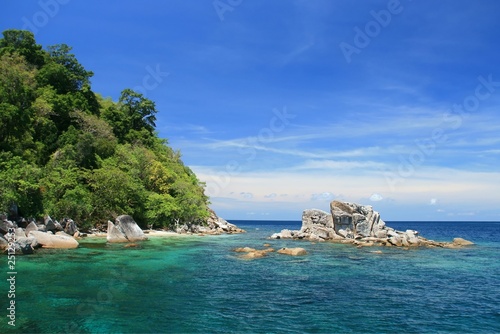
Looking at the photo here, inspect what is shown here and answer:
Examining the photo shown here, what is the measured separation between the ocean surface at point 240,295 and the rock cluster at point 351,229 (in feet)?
75.6

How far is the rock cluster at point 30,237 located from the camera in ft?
88.9

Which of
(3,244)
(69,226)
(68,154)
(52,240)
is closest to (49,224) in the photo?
(69,226)

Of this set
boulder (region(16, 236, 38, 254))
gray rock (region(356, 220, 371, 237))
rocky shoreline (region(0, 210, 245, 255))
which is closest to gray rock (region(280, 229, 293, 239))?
gray rock (region(356, 220, 371, 237))

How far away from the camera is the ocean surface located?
13828 mm

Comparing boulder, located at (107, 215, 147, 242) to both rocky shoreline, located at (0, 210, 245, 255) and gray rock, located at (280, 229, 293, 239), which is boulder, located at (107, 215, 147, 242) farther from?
gray rock, located at (280, 229, 293, 239)

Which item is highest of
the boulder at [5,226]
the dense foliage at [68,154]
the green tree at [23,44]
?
the green tree at [23,44]

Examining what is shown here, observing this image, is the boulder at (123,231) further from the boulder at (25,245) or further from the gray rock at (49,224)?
the boulder at (25,245)

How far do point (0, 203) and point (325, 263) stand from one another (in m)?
29.2

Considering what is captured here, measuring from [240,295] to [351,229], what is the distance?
1661 inches

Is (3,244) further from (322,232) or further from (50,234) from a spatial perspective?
(322,232)

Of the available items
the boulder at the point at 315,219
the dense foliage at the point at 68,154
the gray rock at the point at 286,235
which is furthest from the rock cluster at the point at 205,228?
the boulder at the point at 315,219

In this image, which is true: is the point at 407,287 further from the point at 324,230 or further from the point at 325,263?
the point at 324,230

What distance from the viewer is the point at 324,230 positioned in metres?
59.4

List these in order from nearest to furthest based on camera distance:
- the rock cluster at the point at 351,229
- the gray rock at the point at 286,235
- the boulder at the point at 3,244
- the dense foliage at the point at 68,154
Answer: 1. the boulder at the point at 3,244
2. the dense foliage at the point at 68,154
3. the rock cluster at the point at 351,229
4. the gray rock at the point at 286,235
